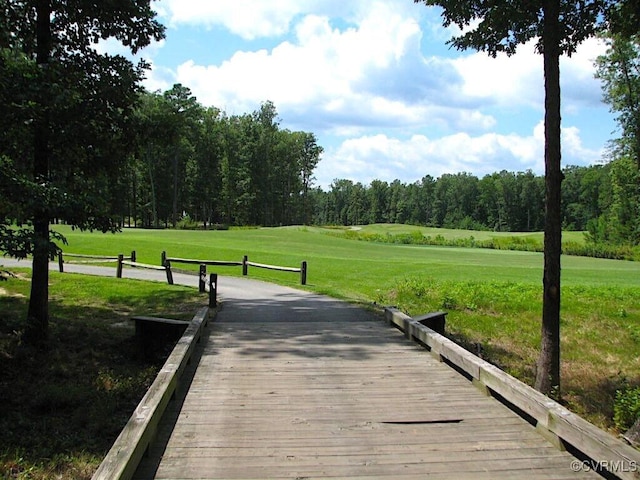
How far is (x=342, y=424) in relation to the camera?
496 centimetres

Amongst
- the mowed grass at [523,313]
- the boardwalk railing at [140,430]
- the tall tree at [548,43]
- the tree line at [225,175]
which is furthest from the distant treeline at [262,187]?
the boardwalk railing at [140,430]

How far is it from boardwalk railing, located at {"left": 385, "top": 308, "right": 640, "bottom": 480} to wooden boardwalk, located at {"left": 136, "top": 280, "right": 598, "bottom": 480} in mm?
130

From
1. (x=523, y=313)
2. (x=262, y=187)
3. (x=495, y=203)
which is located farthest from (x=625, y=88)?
(x=495, y=203)

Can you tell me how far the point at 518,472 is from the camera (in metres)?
3.94

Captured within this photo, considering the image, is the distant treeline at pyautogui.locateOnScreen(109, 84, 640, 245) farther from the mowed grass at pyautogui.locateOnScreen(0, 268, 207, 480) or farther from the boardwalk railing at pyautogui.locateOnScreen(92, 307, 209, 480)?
Answer: the boardwalk railing at pyautogui.locateOnScreen(92, 307, 209, 480)

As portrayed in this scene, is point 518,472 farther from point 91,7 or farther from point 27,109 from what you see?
point 91,7

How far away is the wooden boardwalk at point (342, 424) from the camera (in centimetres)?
402

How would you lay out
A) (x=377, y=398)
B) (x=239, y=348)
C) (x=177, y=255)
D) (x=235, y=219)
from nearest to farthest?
1. (x=377, y=398)
2. (x=239, y=348)
3. (x=177, y=255)
4. (x=235, y=219)

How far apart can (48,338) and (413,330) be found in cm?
733

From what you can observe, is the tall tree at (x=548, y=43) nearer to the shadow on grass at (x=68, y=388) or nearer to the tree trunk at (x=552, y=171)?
the tree trunk at (x=552, y=171)

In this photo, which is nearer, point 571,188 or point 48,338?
point 48,338

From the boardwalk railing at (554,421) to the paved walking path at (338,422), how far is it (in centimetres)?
14

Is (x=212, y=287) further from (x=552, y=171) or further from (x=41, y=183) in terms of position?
(x=552, y=171)

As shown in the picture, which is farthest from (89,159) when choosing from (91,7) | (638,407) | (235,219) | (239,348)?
(235,219)
